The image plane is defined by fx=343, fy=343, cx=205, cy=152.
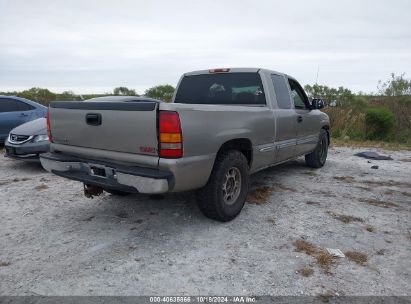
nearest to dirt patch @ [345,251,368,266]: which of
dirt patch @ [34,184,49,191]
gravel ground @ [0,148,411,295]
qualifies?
gravel ground @ [0,148,411,295]

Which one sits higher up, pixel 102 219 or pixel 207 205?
pixel 207 205

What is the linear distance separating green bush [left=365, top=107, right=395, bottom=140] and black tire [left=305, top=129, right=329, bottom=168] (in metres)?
6.21

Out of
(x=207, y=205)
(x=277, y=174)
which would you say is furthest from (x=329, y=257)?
(x=277, y=174)

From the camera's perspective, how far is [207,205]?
12.7 ft

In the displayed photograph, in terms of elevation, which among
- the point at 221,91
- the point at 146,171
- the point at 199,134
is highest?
the point at 221,91

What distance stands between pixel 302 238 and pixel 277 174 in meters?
2.96

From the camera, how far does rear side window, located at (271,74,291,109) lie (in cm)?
512

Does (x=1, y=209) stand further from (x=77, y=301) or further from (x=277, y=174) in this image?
(x=277, y=174)

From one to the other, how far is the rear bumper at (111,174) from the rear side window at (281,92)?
2574 mm

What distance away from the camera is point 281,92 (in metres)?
5.27

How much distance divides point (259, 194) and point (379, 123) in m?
9.26

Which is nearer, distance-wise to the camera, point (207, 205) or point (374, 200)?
point (207, 205)

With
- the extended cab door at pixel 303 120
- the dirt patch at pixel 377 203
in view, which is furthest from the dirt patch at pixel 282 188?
the dirt patch at pixel 377 203

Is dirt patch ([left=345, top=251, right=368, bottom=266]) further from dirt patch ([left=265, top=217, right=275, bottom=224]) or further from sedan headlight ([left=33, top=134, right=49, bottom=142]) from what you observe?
sedan headlight ([left=33, top=134, right=49, bottom=142])
